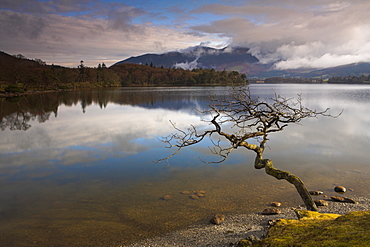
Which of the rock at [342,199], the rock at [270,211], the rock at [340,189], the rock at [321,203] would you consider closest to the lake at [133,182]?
the rock at [340,189]

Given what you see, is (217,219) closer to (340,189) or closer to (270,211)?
(270,211)

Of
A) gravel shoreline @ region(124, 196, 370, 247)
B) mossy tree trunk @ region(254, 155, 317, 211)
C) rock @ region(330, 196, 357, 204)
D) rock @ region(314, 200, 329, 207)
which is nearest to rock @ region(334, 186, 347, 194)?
rock @ region(330, 196, 357, 204)

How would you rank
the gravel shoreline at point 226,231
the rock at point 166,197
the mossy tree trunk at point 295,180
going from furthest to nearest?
the rock at point 166,197
the mossy tree trunk at point 295,180
the gravel shoreline at point 226,231

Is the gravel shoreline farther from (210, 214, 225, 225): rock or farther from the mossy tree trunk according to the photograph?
the mossy tree trunk

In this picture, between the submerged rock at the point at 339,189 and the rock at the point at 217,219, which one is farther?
the submerged rock at the point at 339,189

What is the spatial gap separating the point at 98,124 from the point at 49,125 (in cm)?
555

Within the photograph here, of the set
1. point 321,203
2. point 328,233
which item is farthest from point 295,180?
point 321,203

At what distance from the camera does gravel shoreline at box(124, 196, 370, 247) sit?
23.1 feet

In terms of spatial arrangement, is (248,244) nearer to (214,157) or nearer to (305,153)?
(214,157)

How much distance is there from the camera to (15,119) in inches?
1291

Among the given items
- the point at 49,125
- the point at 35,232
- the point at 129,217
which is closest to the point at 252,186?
the point at 129,217

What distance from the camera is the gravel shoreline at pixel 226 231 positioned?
705 cm

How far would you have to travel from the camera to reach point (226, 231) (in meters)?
7.72

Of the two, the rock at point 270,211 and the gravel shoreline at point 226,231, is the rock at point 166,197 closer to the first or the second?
the gravel shoreline at point 226,231
